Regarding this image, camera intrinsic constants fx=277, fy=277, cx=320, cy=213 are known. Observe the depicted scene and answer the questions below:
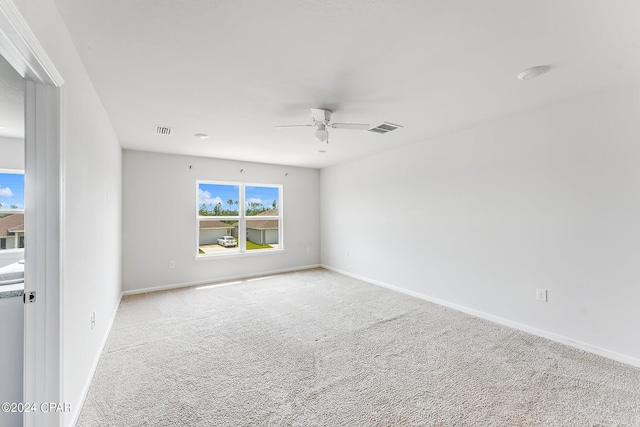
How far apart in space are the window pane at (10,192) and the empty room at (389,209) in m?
0.02

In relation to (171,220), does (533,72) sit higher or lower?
higher

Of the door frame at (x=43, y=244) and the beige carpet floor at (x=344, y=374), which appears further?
the beige carpet floor at (x=344, y=374)

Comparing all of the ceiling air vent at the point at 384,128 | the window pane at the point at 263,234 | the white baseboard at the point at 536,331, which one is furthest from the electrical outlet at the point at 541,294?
the window pane at the point at 263,234

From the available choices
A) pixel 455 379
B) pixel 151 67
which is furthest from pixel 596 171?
pixel 151 67

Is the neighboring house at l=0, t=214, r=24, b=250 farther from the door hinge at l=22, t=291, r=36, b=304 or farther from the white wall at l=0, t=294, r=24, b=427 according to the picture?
the door hinge at l=22, t=291, r=36, b=304

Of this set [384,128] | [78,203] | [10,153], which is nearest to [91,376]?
[78,203]

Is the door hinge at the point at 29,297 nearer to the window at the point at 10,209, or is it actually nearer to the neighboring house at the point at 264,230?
the window at the point at 10,209

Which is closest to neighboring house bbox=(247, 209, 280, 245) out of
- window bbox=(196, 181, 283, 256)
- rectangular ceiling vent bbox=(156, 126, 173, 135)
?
window bbox=(196, 181, 283, 256)

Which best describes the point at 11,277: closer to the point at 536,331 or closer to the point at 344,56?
the point at 344,56

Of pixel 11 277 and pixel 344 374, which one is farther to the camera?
pixel 344 374

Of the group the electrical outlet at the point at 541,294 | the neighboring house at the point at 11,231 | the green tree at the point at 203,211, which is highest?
the green tree at the point at 203,211

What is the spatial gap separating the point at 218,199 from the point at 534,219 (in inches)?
193

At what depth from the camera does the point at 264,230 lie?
19.5ft

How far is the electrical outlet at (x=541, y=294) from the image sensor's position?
289cm
